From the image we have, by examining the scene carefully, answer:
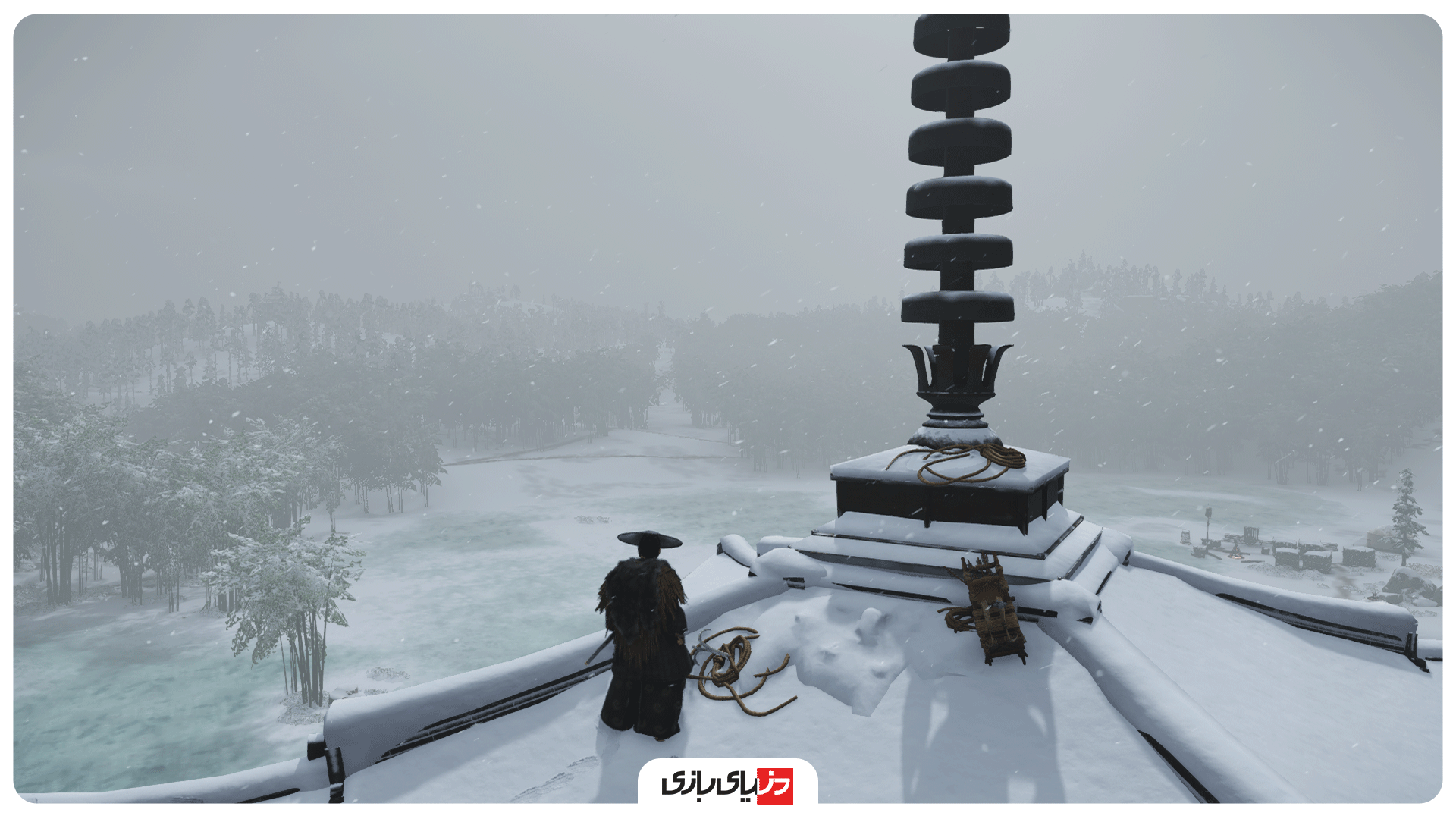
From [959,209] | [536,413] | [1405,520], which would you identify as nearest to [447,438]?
[536,413]

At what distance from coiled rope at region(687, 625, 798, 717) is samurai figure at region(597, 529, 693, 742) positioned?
1.72 feet

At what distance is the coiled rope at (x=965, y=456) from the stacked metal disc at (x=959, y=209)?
0.16 metres

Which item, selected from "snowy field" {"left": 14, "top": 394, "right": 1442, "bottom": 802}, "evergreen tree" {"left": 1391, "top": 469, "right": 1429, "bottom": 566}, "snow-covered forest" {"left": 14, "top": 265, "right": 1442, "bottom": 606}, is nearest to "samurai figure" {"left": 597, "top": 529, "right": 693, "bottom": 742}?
"snowy field" {"left": 14, "top": 394, "right": 1442, "bottom": 802}

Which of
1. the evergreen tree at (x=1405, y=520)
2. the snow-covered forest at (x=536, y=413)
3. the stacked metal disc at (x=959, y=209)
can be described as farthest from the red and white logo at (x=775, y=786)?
the evergreen tree at (x=1405, y=520)

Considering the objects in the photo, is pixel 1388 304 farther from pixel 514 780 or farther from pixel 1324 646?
pixel 514 780

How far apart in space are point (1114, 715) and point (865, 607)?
2507 mm

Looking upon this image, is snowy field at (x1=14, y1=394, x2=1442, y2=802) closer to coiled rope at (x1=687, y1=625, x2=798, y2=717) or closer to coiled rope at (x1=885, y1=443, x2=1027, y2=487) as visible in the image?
coiled rope at (x1=687, y1=625, x2=798, y2=717)

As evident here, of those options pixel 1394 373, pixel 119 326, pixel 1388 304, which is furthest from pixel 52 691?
pixel 119 326

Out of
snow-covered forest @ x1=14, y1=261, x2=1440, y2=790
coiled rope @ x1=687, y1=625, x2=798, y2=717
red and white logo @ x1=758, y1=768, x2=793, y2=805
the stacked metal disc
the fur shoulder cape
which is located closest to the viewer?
red and white logo @ x1=758, y1=768, x2=793, y2=805

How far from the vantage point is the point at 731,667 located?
7426 mm

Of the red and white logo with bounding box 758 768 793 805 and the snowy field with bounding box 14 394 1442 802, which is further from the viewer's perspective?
the snowy field with bounding box 14 394 1442 802

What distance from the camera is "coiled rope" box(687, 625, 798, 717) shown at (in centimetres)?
699

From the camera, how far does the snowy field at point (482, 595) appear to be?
1037 inches
